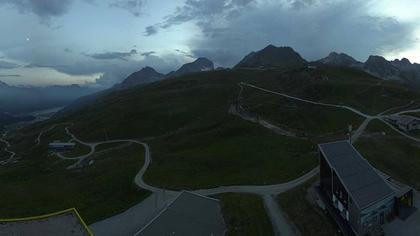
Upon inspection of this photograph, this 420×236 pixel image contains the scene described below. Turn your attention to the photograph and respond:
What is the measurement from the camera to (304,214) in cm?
6000

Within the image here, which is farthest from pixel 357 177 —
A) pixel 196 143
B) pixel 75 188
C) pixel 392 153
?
pixel 196 143

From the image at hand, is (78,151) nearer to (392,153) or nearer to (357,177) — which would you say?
(392,153)

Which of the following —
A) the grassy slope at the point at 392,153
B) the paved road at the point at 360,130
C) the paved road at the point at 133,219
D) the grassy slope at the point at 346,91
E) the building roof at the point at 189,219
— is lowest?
the paved road at the point at 133,219

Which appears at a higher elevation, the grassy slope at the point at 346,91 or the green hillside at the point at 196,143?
the grassy slope at the point at 346,91

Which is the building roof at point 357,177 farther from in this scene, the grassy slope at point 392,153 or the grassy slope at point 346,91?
the grassy slope at point 346,91

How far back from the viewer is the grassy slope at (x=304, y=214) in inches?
2189

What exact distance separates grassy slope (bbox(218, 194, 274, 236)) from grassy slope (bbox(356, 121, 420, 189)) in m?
27.9

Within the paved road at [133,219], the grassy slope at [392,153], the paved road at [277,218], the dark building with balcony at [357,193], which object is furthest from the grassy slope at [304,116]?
→ the paved road at [133,219]

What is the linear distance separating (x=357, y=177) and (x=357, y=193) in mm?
3340

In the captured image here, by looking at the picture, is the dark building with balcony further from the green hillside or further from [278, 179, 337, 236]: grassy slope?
the green hillside

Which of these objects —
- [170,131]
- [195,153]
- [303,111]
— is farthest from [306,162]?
[170,131]

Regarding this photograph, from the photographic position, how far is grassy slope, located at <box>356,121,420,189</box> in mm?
72606

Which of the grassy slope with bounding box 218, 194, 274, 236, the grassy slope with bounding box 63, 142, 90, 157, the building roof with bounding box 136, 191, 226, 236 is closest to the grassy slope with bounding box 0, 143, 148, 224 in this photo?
the grassy slope with bounding box 63, 142, 90, 157

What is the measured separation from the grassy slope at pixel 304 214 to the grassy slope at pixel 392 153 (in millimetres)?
18704
